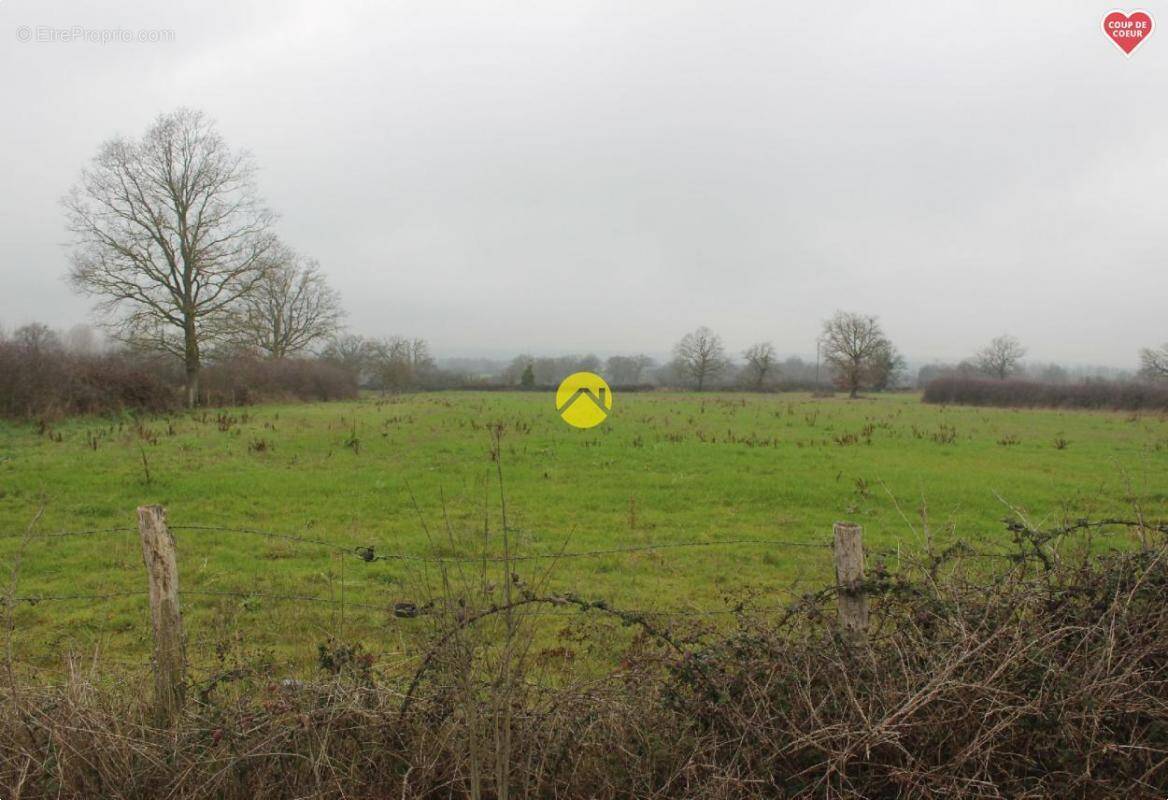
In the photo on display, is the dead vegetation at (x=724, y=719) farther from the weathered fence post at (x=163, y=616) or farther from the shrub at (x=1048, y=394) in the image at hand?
the shrub at (x=1048, y=394)

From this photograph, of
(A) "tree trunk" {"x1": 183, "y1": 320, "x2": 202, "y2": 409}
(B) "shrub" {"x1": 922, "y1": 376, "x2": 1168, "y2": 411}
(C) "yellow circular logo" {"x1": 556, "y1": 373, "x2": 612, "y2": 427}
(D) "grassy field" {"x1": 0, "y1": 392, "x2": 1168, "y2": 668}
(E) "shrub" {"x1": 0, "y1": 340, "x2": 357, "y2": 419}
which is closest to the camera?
(C) "yellow circular logo" {"x1": 556, "y1": 373, "x2": 612, "y2": 427}

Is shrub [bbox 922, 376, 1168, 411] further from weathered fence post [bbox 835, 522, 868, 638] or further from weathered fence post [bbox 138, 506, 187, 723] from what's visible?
weathered fence post [bbox 138, 506, 187, 723]

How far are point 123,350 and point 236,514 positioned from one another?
969 inches

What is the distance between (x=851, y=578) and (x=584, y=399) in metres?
2.52

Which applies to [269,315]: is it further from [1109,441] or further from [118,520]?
[1109,441]

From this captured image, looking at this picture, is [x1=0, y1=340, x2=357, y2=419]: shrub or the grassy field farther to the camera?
[x1=0, y1=340, x2=357, y2=419]: shrub

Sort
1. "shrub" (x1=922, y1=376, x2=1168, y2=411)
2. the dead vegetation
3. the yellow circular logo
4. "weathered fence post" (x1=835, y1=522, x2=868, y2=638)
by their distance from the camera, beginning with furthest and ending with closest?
1. "shrub" (x1=922, y1=376, x2=1168, y2=411)
2. the yellow circular logo
3. "weathered fence post" (x1=835, y1=522, x2=868, y2=638)
4. the dead vegetation

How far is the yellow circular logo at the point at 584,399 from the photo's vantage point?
486 cm

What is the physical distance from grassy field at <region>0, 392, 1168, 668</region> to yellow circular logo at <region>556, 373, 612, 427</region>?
1295 mm

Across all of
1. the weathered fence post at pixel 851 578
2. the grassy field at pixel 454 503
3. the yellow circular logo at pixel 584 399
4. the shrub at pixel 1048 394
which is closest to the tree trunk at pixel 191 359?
the grassy field at pixel 454 503

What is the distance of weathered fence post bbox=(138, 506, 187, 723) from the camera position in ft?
10.2

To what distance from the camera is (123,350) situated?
90.2ft

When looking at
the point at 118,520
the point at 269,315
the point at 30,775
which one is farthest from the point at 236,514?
the point at 269,315

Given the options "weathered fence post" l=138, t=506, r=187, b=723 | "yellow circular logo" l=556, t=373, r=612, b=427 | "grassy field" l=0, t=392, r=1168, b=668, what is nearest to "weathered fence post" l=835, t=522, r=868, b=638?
"grassy field" l=0, t=392, r=1168, b=668
